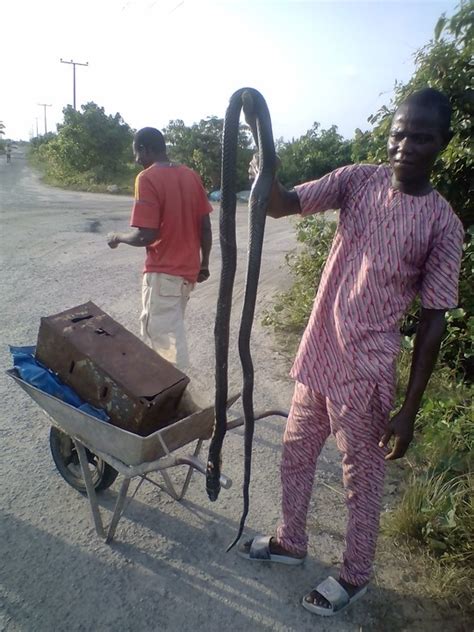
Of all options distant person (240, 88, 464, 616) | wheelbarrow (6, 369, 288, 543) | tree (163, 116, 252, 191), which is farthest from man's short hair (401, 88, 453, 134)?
tree (163, 116, 252, 191)

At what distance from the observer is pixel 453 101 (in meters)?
3.75

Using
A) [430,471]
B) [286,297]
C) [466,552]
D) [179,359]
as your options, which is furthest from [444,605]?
[286,297]

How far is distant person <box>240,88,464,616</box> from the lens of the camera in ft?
5.83

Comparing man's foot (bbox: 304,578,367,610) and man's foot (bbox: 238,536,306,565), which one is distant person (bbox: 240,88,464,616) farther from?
man's foot (bbox: 238,536,306,565)

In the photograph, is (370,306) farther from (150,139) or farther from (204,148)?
(204,148)

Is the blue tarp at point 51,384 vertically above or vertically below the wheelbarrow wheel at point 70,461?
above

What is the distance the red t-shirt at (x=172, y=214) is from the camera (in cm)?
309

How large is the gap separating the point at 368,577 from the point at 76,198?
16932 mm

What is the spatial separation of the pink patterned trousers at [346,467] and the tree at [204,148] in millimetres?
17122

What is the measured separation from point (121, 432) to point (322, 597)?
45.3 inches

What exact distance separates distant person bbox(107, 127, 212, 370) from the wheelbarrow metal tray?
105cm

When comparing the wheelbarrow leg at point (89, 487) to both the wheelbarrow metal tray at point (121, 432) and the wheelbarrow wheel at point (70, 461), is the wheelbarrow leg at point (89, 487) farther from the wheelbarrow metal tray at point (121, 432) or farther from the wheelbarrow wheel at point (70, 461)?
the wheelbarrow wheel at point (70, 461)

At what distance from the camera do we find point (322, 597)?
2207 mm

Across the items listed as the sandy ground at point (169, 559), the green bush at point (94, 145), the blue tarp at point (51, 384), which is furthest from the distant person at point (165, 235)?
the green bush at point (94, 145)
